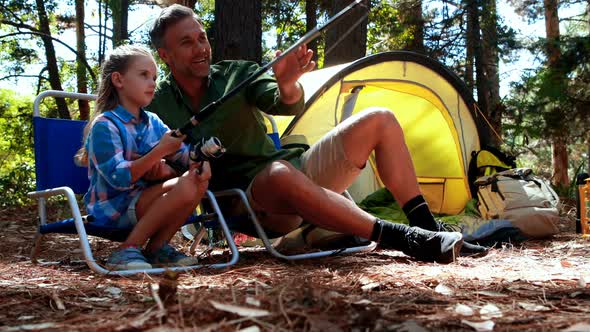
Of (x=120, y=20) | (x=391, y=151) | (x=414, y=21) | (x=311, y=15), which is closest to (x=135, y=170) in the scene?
(x=391, y=151)

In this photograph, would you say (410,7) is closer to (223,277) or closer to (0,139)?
(223,277)

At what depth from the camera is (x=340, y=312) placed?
1.46 metres

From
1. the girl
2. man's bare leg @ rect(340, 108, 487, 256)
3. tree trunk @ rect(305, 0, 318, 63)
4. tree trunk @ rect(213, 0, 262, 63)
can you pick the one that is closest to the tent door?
tree trunk @ rect(213, 0, 262, 63)

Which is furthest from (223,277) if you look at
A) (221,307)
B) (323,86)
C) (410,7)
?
(410,7)

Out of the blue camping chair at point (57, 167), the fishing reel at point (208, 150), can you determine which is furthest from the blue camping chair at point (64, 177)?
the fishing reel at point (208, 150)

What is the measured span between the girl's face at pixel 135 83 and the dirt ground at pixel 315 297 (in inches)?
31.1

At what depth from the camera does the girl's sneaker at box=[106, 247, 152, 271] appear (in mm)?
2449

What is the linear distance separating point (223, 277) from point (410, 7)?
293 inches

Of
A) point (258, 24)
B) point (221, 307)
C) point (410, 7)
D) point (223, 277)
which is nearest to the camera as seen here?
point (221, 307)

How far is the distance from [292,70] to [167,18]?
75 cm

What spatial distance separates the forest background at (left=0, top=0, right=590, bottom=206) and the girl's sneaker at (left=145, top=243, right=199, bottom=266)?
1.84 meters

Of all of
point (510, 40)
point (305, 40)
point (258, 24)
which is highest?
Answer: point (510, 40)

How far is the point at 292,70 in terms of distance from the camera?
272 centimetres

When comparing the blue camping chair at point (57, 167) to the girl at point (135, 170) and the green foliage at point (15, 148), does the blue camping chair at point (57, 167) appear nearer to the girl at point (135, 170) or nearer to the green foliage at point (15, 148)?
A: the girl at point (135, 170)
